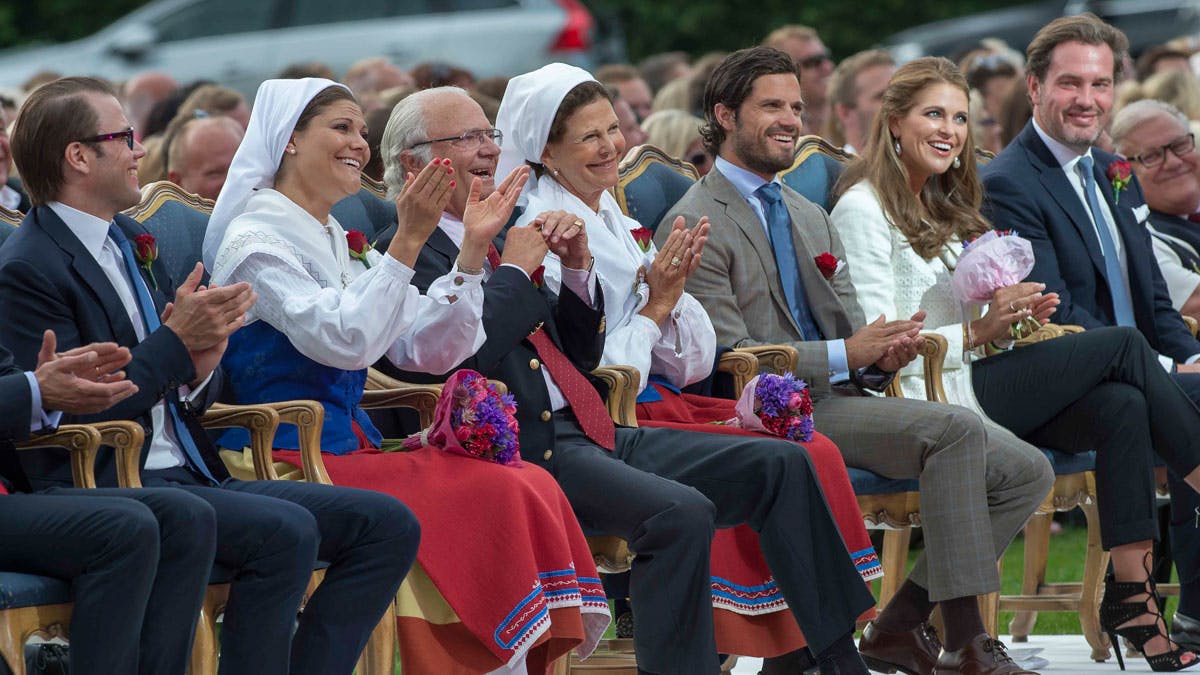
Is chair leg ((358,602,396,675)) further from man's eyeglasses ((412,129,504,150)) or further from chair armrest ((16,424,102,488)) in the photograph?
man's eyeglasses ((412,129,504,150))

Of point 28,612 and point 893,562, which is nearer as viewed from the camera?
point 28,612

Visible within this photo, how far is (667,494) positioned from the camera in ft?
14.8

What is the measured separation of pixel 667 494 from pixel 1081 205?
2294 millimetres

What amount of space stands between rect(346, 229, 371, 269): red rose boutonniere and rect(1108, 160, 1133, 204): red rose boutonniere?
270 cm

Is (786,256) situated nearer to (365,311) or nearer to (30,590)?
(365,311)

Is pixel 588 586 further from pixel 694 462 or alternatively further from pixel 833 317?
pixel 833 317

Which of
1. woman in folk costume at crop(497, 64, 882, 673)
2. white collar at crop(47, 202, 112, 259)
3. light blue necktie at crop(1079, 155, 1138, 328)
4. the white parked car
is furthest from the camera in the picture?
the white parked car

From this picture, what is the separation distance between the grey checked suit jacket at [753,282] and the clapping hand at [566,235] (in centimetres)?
64

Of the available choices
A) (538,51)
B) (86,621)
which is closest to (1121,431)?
(86,621)

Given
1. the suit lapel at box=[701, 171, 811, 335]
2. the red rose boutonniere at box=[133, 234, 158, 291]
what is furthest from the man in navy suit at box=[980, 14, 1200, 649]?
the red rose boutonniere at box=[133, 234, 158, 291]

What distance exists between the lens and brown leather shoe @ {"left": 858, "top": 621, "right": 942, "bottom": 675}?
206 inches

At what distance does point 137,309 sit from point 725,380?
1794 mm

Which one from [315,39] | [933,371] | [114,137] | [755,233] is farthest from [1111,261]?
[315,39]

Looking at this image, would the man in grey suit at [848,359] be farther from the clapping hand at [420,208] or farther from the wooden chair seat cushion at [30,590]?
the wooden chair seat cushion at [30,590]
